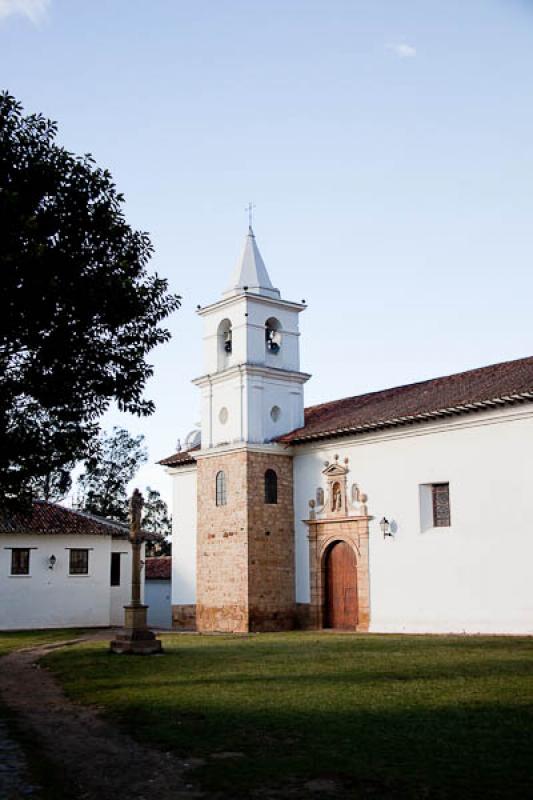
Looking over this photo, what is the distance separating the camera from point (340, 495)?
24.1 m

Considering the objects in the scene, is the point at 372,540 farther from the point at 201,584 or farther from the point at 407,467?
the point at 201,584

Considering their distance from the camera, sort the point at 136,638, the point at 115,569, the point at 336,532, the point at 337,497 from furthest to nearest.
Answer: the point at 115,569, the point at 337,497, the point at 336,532, the point at 136,638

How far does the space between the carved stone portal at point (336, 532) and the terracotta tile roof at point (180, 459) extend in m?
5.39

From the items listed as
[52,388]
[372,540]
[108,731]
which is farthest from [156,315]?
[372,540]

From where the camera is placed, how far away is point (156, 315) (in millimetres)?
12445

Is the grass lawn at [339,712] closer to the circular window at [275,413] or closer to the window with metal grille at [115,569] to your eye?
the circular window at [275,413]

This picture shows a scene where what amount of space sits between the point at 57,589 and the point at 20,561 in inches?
68.4

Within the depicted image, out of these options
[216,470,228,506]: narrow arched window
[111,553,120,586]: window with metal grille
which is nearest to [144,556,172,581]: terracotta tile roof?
[111,553,120,586]: window with metal grille

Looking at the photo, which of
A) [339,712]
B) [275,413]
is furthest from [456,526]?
[339,712]

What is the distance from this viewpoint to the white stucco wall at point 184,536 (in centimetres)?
2827

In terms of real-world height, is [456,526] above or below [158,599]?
above

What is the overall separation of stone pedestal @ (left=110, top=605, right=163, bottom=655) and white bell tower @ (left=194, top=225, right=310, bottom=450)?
9.68 metres

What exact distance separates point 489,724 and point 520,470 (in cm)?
1240

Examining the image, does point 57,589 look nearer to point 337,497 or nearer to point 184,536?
point 184,536
